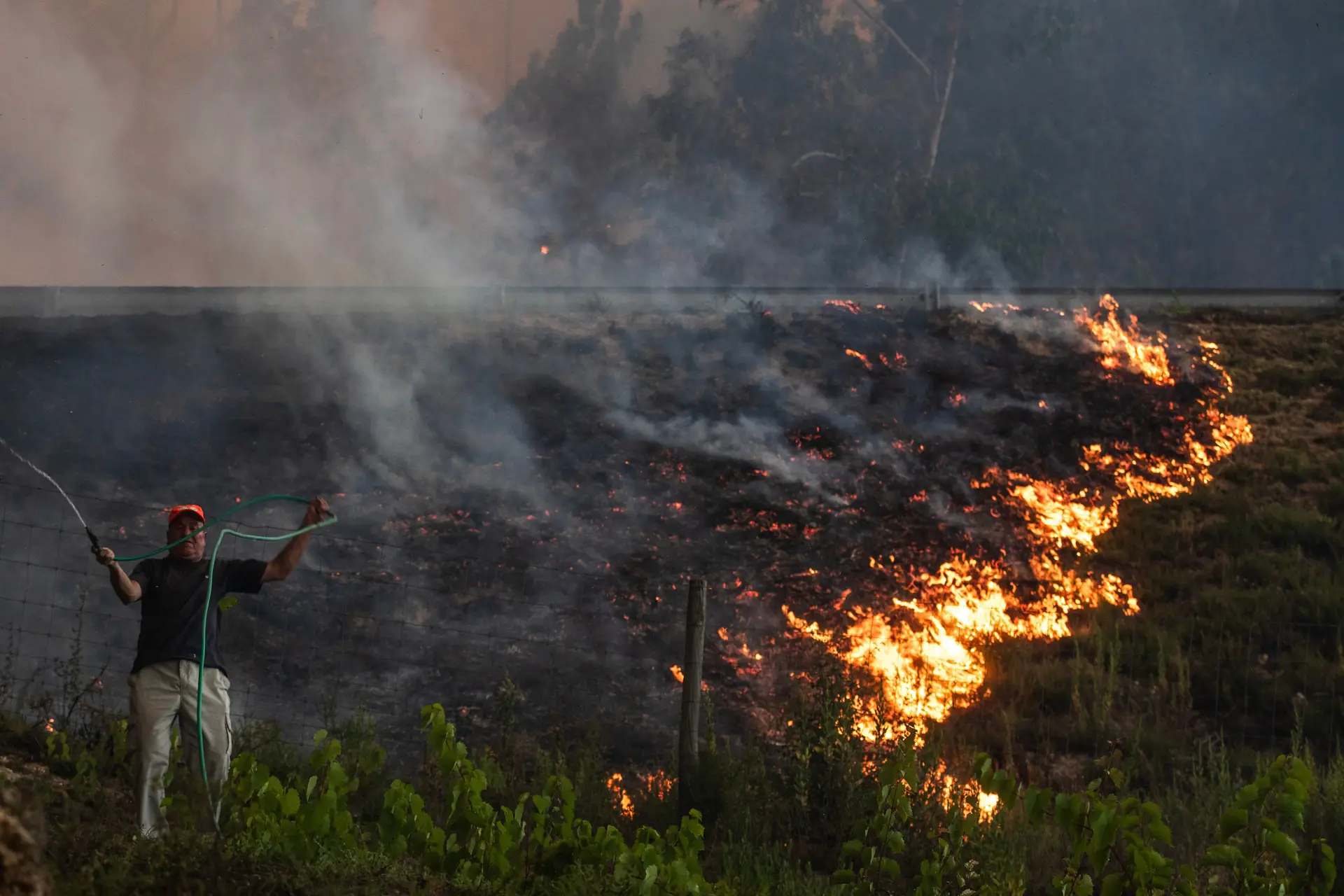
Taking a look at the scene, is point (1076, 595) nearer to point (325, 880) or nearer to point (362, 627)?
point (362, 627)

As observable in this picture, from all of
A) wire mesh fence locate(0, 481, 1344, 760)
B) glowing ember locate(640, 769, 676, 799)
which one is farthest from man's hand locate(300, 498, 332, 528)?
wire mesh fence locate(0, 481, 1344, 760)

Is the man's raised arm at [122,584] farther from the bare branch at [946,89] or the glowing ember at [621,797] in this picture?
the bare branch at [946,89]

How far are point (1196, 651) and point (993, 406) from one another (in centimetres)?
459

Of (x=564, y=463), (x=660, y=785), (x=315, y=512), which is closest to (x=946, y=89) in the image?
(x=564, y=463)

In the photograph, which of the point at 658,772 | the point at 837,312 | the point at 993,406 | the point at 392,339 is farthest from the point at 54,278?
the point at 658,772

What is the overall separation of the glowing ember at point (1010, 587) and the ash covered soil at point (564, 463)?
137 millimetres

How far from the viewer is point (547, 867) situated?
4734mm

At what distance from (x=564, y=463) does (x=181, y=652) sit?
23.0ft

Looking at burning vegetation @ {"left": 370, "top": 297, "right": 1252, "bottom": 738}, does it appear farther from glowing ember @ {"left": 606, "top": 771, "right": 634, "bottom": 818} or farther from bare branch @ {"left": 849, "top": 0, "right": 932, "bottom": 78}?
bare branch @ {"left": 849, "top": 0, "right": 932, "bottom": 78}

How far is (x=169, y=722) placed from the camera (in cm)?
546

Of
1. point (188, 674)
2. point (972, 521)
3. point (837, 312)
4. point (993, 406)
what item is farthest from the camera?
point (837, 312)

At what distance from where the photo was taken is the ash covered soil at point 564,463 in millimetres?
9320

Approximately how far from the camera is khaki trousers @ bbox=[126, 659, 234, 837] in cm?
533

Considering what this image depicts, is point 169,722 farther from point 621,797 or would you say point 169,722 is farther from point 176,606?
point 621,797
